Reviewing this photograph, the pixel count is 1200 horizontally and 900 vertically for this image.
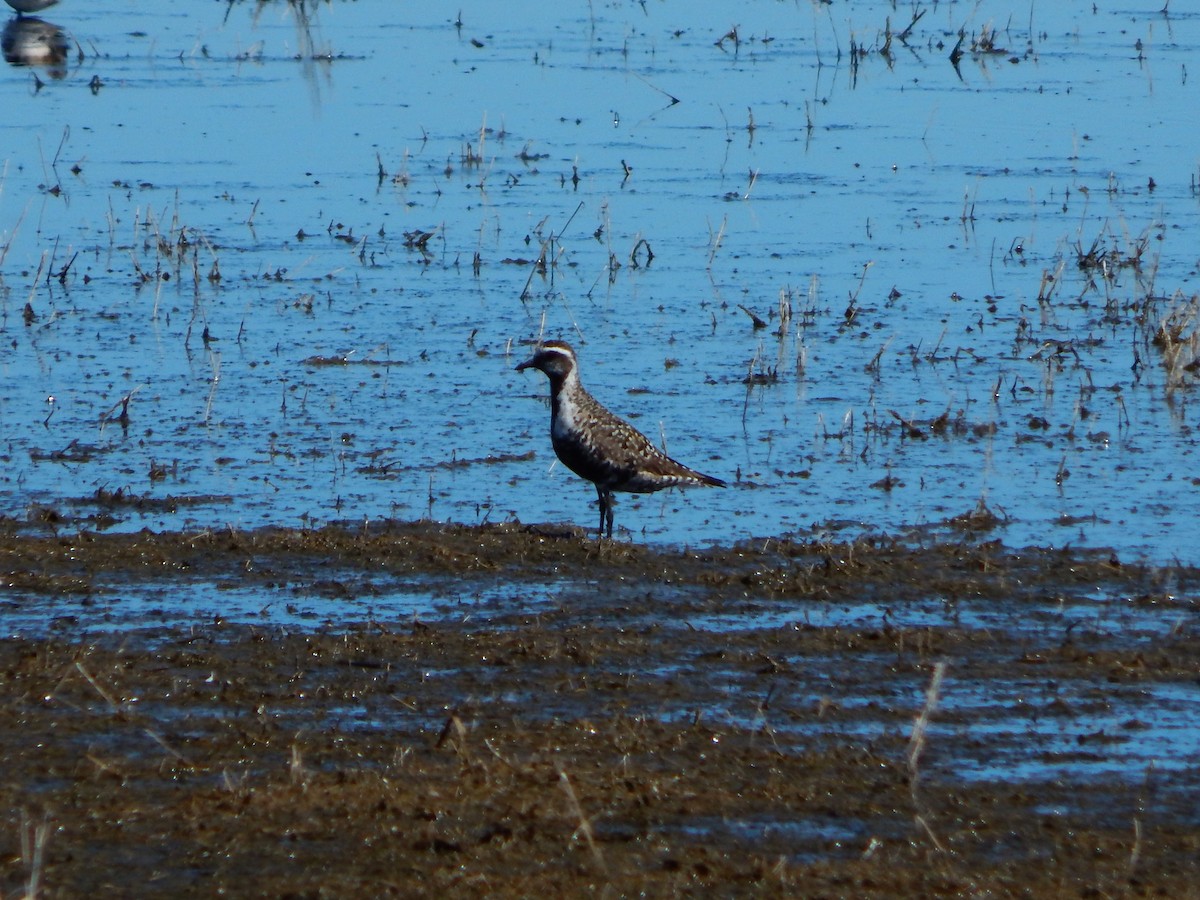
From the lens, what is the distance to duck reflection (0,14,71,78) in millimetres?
21344

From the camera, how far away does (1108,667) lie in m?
6.53

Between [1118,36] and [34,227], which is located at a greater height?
[1118,36]

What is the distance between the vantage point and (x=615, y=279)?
518 inches

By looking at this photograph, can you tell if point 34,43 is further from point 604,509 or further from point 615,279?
point 604,509

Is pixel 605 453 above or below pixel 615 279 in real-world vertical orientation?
below

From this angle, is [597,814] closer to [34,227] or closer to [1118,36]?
[34,227]

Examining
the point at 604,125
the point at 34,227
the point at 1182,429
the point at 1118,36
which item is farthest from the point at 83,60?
the point at 1182,429

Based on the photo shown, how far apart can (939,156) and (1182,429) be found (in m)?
7.27

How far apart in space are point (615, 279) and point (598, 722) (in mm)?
7514

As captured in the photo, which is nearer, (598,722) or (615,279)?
(598,722)

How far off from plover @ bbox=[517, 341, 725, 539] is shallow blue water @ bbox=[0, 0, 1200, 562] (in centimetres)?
20

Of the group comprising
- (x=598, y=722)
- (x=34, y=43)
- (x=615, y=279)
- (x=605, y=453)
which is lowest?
(x=598, y=722)

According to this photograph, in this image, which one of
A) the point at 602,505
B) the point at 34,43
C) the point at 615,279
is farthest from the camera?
the point at 34,43

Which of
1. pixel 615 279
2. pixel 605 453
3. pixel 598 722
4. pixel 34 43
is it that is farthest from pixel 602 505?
pixel 34 43
